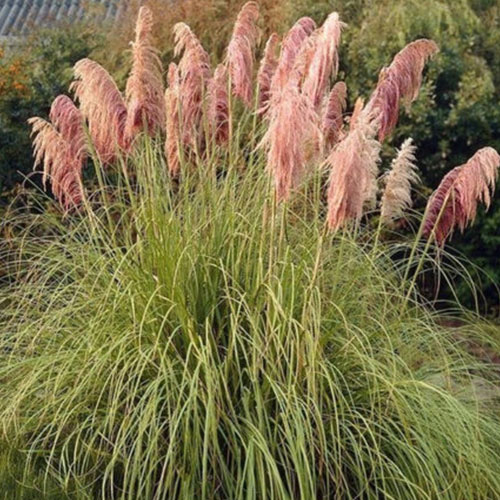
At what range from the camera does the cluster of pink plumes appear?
4.45 meters

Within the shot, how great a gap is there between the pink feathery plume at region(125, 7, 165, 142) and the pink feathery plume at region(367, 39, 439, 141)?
1.10 metres

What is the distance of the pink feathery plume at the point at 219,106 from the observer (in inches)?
210

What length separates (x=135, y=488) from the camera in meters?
4.64

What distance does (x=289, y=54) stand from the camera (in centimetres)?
489

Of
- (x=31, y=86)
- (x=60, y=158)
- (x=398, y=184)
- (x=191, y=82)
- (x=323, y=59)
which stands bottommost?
(x=31, y=86)

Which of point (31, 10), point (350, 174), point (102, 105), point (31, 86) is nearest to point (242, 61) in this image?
point (102, 105)

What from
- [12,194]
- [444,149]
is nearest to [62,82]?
[12,194]

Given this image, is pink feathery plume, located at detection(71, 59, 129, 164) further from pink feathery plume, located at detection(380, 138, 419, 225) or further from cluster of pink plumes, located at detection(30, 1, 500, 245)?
pink feathery plume, located at detection(380, 138, 419, 225)

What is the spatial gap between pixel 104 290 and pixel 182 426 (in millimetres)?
919

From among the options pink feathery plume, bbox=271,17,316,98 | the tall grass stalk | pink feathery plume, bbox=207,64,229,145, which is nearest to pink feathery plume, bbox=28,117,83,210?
the tall grass stalk

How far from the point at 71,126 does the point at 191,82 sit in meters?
0.63

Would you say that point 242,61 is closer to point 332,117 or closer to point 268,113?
point 268,113

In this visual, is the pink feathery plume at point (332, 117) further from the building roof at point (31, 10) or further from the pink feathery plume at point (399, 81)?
the building roof at point (31, 10)

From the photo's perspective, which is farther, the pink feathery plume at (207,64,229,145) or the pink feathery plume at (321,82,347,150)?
the pink feathery plume at (207,64,229,145)
